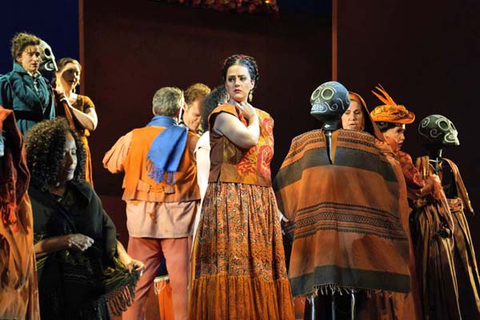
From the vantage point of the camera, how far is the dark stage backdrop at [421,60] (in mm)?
7949

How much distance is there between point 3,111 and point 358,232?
182 centimetres

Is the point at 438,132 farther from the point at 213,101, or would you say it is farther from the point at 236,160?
the point at 236,160

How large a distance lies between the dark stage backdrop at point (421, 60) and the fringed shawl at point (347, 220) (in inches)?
132

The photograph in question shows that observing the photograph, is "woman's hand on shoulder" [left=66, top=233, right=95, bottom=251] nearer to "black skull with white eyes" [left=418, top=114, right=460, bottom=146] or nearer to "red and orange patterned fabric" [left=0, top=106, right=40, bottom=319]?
"red and orange patterned fabric" [left=0, top=106, right=40, bottom=319]

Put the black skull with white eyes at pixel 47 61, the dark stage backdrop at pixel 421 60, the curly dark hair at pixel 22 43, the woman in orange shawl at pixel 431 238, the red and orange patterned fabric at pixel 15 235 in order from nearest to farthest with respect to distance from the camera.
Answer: the red and orange patterned fabric at pixel 15 235 < the curly dark hair at pixel 22 43 < the black skull with white eyes at pixel 47 61 < the woman in orange shawl at pixel 431 238 < the dark stage backdrop at pixel 421 60

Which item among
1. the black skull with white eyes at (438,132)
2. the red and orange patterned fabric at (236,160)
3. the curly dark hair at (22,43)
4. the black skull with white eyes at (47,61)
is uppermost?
the curly dark hair at (22,43)

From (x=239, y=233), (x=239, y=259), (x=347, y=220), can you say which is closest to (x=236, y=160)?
(x=239, y=233)

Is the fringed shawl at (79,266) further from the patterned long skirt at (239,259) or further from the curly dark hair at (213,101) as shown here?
the curly dark hair at (213,101)

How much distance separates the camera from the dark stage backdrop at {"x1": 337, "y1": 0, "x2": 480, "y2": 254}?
26.1ft

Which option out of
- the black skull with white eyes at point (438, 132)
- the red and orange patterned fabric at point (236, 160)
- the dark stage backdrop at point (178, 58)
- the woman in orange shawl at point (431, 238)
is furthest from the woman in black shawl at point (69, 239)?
the dark stage backdrop at point (178, 58)

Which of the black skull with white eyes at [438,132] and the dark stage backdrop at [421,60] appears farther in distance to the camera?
the dark stage backdrop at [421,60]

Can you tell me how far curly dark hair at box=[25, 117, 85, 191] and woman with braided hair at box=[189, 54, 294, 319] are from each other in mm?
1066

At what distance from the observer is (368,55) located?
26.5ft

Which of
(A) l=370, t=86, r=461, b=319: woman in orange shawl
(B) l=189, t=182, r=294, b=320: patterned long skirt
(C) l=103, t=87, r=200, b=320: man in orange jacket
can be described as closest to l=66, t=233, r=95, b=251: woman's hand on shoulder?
(B) l=189, t=182, r=294, b=320: patterned long skirt
